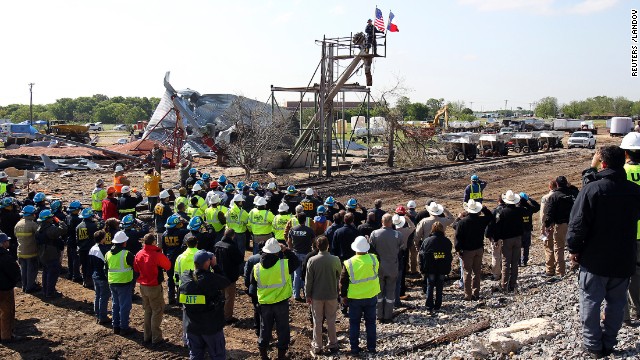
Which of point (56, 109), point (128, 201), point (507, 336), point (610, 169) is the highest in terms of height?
point (56, 109)

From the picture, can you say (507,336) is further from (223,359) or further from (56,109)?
(56,109)

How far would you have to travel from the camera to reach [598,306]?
571cm

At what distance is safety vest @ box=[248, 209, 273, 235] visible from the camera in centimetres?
1143

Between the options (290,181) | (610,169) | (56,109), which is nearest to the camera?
(610,169)

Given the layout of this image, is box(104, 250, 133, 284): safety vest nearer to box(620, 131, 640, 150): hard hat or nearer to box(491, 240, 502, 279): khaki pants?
box(491, 240, 502, 279): khaki pants

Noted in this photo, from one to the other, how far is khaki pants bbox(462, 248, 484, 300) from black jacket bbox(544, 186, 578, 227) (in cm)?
184

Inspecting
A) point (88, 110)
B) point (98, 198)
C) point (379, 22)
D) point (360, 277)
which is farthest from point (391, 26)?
point (88, 110)

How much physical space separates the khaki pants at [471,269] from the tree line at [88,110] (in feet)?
396

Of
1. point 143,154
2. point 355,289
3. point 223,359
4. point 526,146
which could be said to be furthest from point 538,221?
point 526,146

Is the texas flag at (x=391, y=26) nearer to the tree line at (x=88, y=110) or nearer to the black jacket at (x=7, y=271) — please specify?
the black jacket at (x=7, y=271)

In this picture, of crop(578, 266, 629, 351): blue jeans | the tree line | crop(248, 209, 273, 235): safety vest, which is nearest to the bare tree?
crop(248, 209, 273, 235): safety vest

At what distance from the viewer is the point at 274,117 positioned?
28.2 m

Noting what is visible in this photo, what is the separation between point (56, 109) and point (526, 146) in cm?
12475

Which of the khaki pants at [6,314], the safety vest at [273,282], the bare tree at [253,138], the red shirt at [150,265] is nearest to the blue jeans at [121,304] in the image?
the red shirt at [150,265]
